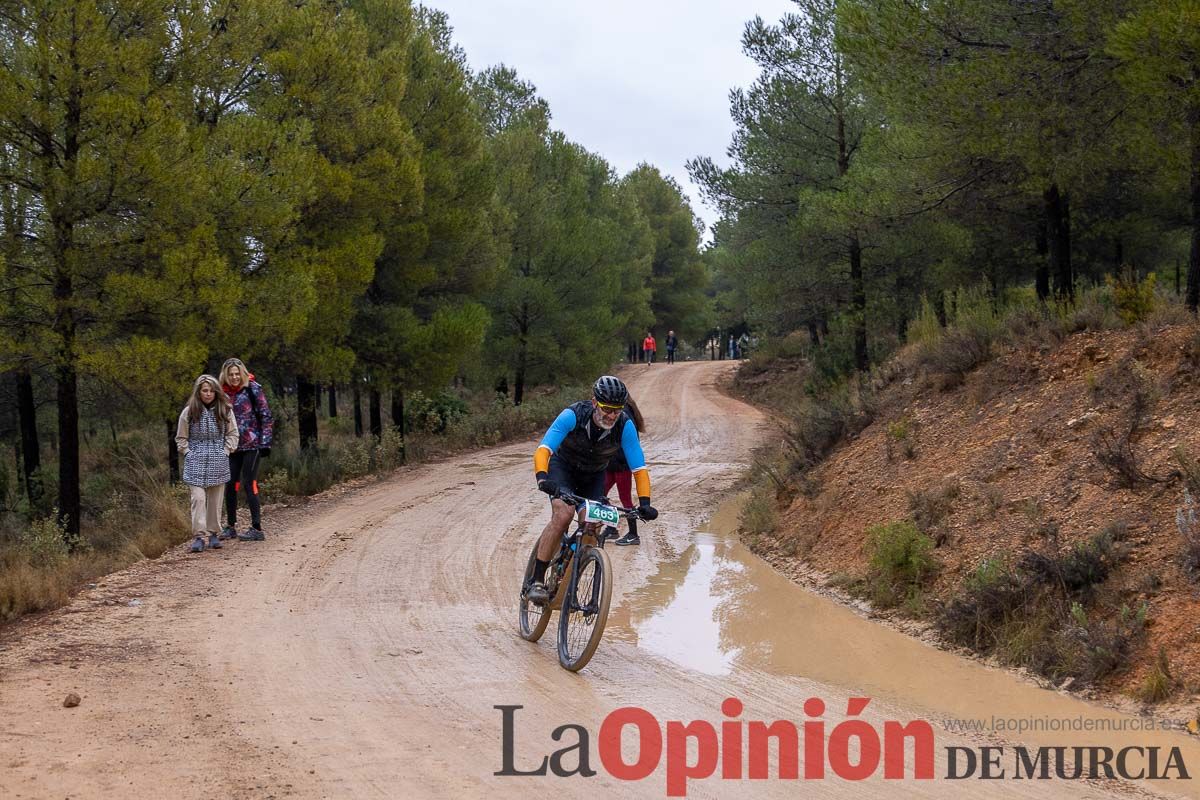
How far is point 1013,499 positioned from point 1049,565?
173cm

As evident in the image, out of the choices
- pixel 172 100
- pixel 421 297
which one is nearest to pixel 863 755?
pixel 172 100

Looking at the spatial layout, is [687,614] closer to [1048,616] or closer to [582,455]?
[582,455]

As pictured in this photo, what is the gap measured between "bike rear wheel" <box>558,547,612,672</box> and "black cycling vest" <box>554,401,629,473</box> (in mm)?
664

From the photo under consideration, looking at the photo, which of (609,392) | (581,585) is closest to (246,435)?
(581,585)

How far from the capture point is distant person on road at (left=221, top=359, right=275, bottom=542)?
12.0m

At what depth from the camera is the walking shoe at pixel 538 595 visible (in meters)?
7.71

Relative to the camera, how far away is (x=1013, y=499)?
9562 millimetres

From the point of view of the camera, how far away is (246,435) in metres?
12.1

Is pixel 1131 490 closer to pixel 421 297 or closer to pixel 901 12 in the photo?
pixel 901 12

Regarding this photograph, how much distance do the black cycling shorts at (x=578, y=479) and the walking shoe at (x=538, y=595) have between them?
0.76 metres

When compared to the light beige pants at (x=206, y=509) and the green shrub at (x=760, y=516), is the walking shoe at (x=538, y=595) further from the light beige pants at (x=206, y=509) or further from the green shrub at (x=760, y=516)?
the green shrub at (x=760, y=516)

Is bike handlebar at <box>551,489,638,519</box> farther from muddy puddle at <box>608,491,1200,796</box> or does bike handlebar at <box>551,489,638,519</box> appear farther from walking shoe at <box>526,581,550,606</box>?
muddy puddle at <box>608,491,1200,796</box>

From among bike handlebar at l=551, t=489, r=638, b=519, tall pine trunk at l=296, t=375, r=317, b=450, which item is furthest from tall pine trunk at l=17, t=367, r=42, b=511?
bike handlebar at l=551, t=489, r=638, b=519

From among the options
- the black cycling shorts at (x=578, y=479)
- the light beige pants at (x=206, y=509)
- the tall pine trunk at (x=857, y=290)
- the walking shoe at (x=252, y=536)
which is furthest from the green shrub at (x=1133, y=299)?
the tall pine trunk at (x=857, y=290)
